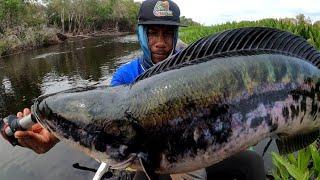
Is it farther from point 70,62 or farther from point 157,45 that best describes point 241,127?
point 70,62

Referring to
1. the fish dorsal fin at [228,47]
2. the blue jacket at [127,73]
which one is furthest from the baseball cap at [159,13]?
the fish dorsal fin at [228,47]

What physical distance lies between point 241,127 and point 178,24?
1.77 m

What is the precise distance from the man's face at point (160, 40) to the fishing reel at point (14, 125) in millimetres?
1576

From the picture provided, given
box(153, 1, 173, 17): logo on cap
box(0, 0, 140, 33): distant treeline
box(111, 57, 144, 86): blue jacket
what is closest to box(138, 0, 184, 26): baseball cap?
box(153, 1, 173, 17): logo on cap

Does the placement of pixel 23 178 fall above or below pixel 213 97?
below

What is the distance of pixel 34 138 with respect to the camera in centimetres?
314

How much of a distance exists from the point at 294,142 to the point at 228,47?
0.82 meters

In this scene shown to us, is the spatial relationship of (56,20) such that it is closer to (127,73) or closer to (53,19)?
(53,19)

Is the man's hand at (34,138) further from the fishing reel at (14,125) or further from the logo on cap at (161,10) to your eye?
the logo on cap at (161,10)

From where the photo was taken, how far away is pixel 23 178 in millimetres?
8664

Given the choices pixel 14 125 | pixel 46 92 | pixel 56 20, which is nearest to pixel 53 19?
pixel 56 20

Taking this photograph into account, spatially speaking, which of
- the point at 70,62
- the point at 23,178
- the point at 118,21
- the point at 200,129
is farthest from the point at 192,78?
the point at 118,21

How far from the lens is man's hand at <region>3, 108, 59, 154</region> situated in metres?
3.00

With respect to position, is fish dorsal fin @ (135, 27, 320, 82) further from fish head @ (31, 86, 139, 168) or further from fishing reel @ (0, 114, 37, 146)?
fishing reel @ (0, 114, 37, 146)
